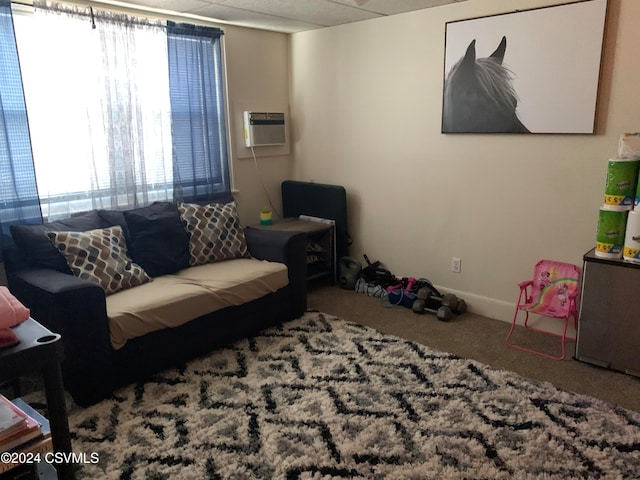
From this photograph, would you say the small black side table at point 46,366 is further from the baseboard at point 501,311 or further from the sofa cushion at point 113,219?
the baseboard at point 501,311

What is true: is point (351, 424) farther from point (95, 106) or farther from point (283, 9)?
point (283, 9)

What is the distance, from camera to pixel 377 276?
13.1 feet

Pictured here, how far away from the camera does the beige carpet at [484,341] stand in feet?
8.42

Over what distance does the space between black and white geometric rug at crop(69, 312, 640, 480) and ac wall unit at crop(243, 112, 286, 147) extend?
1.91 meters

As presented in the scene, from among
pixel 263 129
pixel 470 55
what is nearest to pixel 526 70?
pixel 470 55

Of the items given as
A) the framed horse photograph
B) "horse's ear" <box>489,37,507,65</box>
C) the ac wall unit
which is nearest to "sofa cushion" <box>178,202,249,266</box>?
the ac wall unit

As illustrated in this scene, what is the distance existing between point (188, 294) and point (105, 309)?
0.48 metres

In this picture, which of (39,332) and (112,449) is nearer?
(39,332)

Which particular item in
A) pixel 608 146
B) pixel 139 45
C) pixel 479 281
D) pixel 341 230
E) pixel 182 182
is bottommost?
pixel 479 281

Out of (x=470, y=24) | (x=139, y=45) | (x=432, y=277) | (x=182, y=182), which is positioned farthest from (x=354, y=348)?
(x=139, y=45)

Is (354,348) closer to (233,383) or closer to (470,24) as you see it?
(233,383)

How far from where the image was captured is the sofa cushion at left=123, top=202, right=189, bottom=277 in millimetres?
3098

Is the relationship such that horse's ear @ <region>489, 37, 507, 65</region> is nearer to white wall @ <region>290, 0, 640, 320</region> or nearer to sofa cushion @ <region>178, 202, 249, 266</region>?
white wall @ <region>290, 0, 640, 320</region>

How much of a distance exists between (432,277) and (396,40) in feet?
5.85
